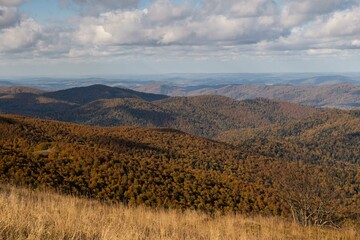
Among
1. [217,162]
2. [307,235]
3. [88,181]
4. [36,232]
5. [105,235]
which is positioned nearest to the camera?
[36,232]

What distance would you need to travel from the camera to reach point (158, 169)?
46.1 meters

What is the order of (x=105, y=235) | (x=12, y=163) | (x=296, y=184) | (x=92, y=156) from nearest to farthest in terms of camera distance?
(x=105, y=235) < (x=296, y=184) < (x=12, y=163) < (x=92, y=156)

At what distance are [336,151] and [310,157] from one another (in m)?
32.3

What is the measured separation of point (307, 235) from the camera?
9750 millimetres

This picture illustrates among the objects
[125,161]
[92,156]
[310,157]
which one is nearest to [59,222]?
[92,156]

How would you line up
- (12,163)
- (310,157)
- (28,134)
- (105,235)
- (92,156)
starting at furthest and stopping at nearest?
(310,157) → (28,134) → (92,156) → (12,163) → (105,235)

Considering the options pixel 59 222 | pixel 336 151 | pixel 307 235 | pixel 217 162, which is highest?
pixel 59 222

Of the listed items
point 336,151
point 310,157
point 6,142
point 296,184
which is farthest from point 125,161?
Answer: point 336,151

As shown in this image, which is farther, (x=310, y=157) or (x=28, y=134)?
(x=310, y=157)

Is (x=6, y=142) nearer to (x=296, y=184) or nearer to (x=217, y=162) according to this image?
(x=296, y=184)

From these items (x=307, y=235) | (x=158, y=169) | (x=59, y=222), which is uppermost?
(x=59, y=222)

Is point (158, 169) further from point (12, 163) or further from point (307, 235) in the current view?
point (307, 235)

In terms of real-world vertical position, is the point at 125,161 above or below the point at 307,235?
below

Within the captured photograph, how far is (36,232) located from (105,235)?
114 cm
